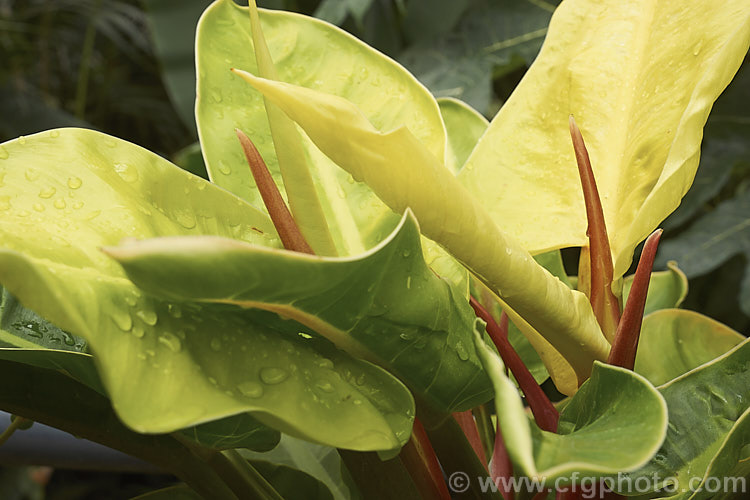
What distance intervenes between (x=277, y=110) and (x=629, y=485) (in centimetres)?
17

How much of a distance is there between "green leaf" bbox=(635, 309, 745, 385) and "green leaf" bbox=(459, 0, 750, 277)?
94mm

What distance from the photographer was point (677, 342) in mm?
350

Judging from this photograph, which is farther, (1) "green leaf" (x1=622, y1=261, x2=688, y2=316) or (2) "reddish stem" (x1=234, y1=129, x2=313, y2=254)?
(1) "green leaf" (x1=622, y1=261, x2=688, y2=316)

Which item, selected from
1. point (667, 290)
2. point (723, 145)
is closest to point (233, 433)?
point (667, 290)

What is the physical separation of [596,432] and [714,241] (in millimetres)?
773

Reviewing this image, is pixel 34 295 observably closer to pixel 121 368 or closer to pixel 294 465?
pixel 121 368

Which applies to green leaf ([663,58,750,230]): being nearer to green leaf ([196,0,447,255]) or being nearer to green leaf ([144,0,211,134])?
green leaf ([196,0,447,255])

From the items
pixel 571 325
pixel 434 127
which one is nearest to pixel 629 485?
pixel 571 325

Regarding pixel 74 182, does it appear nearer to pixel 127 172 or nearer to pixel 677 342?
pixel 127 172

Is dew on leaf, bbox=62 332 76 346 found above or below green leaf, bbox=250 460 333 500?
above

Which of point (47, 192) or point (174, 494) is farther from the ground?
point (47, 192)

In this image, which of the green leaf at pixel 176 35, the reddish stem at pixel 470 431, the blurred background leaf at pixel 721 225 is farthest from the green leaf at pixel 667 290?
the green leaf at pixel 176 35

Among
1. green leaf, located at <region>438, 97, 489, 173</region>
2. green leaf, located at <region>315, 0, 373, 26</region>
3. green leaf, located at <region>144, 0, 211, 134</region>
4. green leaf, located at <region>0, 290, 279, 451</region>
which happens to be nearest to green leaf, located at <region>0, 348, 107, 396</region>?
green leaf, located at <region>0, 290, 279, 451</region>

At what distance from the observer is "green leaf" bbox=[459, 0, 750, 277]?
0.90 feet
